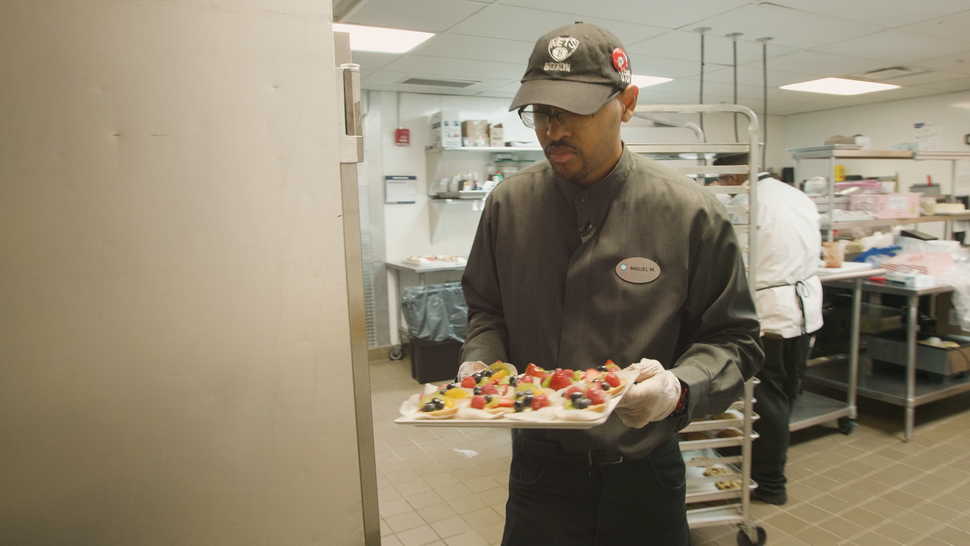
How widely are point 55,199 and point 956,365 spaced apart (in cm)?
476

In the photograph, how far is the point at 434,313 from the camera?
200 inches

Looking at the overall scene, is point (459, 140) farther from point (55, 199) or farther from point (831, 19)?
point (55, 199)

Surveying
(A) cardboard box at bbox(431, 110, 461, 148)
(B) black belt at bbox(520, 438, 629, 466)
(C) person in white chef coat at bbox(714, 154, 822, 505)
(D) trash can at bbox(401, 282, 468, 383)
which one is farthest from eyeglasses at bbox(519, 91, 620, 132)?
(A) cardboard box at bbox(431, 110, 461, 148)

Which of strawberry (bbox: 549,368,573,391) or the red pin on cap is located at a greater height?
the red pin on cap

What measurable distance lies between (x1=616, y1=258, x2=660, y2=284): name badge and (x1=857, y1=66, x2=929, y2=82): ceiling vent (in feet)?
18.6

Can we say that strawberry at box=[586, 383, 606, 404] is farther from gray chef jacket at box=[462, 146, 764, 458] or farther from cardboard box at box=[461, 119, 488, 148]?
cardboard box at box=[461, 119, 488, 148]

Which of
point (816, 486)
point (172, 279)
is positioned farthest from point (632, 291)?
point (816, 486)

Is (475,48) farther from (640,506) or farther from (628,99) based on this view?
(640,506)

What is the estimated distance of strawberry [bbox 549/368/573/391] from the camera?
119 cm

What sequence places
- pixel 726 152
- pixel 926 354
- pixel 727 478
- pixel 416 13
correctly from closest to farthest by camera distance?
1. pixel 726 152
2. pixel 727 478
3. pixel 416 13
4. pixel 926 354

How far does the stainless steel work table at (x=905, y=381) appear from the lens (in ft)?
12.1

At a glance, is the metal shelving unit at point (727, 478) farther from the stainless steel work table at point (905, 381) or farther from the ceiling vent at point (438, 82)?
the ceiling vent at point (438, 82)

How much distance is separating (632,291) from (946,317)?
3987 mm

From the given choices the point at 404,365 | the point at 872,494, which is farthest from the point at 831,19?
the point at 404,365
